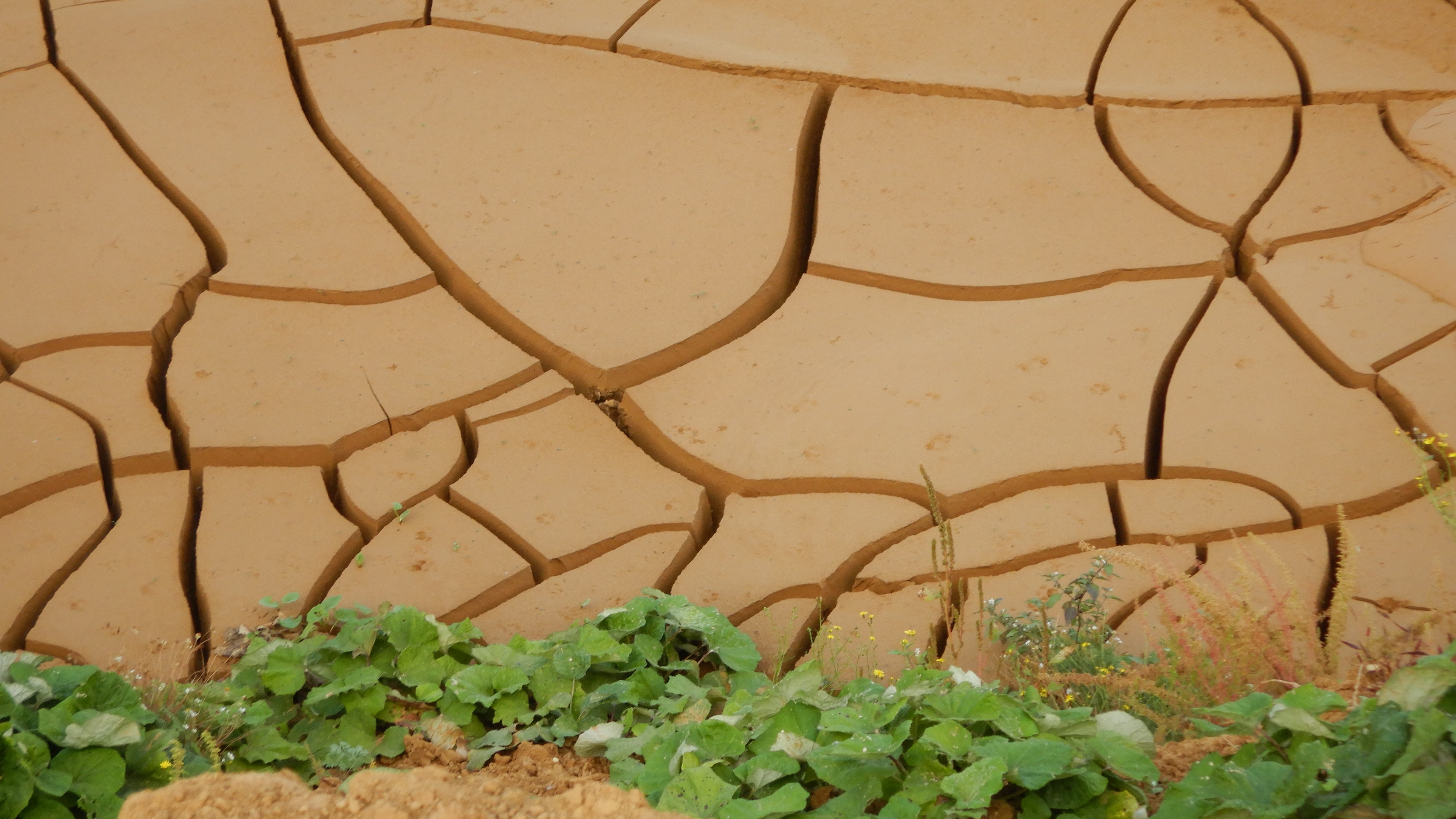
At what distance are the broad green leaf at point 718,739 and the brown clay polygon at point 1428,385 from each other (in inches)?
68.2

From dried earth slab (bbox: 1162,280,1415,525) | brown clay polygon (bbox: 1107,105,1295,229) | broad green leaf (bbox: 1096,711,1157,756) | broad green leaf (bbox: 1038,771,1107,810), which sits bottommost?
broad green leaf (bbox: 1038,771,1107,810)

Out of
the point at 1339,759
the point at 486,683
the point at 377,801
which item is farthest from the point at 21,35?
the point at 1339,759

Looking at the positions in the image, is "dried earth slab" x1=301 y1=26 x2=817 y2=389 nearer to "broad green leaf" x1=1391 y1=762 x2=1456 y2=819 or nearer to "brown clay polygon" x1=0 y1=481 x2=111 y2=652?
"brown clay polygon" x1=0 y1=481 x2=111 y2=652

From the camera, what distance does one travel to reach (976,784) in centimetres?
169

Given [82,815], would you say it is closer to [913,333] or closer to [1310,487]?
[913,333]

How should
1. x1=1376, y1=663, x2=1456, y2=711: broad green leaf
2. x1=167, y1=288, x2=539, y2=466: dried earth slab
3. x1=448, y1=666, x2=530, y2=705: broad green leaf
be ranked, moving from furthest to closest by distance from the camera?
x1=167, y1=288, x2=539, y2=466: dried earth slab < x1=448, y1=666, x2=530, y2=705: broad green leaf < x1=1376, y1=663, x2=1456, y2=711: broad green leaf

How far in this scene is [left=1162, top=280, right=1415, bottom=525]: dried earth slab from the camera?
2.53m

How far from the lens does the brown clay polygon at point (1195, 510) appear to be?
2482 mm

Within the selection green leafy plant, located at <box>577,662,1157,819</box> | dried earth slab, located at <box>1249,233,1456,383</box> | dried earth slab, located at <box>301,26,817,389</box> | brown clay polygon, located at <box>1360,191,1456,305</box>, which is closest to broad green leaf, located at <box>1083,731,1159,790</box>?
green leafy plant, located at <box>577,662,1157,819</box>

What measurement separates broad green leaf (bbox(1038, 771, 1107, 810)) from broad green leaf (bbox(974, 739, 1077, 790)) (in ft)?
0.05

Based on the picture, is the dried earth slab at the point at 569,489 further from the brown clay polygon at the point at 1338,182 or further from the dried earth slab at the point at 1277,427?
the brown clay polygon at the point at 1338,182

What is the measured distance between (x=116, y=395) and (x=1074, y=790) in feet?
7.77

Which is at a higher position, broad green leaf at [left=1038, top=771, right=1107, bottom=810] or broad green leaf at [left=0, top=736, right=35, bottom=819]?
broad green leaf at [left=1038, top=771, right=1107, bottom=810]

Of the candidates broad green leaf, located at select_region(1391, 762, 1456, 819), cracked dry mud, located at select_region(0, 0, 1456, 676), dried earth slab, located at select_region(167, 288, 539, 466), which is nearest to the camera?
broad green leaf, located at select_region(1391, 762, 1456, 819)
